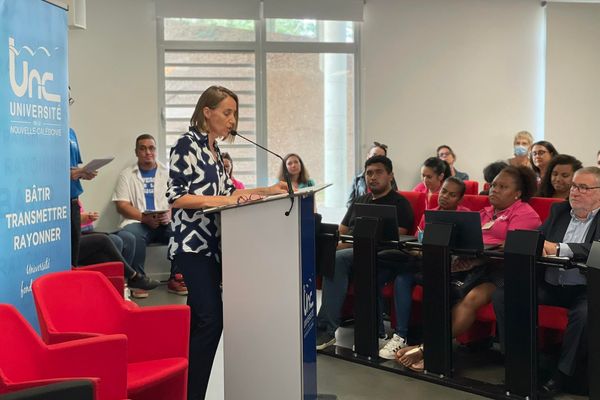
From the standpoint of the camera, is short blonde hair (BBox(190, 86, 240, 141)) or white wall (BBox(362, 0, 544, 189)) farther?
white wall (BBox(362, 0, 544, 189))

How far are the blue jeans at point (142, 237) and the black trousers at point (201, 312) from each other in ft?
11.6

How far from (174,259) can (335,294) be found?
1.93 meters

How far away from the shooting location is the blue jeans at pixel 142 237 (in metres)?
6.55

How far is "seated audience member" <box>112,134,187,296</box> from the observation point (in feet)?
22.1

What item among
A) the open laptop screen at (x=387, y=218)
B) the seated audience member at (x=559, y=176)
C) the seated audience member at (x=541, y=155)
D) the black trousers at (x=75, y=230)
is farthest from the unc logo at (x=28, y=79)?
the seated audience member at (x=541, y=155)

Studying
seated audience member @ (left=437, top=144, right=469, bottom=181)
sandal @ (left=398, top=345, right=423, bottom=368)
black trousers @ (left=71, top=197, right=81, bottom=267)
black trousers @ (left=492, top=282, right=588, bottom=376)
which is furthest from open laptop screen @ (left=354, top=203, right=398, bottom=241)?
seated audience member @ (left=437, top=144, right=469, bottom=181)

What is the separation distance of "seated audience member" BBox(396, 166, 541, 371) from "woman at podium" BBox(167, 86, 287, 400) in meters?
→ 1.54

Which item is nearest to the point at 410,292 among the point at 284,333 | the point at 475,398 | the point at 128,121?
the point at 475,398

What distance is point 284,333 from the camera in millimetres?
2760

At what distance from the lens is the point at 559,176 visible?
4570mm

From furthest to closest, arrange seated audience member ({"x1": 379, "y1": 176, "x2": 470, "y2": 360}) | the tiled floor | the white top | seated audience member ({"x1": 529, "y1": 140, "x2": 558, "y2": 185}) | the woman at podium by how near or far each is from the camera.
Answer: the white top, seated audience member ({"x1": 529, "y1": 140, "x2": 558, "y2": 185}), seated audience member ({"x1": 379, "y1": 176, "x2": 470, "y2": 360}), the tiled floor, the woman at podium

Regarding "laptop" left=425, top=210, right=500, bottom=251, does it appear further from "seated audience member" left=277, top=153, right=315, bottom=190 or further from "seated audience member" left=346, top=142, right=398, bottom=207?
"seated audience member" left=277, top=153, right=315, bottom=190

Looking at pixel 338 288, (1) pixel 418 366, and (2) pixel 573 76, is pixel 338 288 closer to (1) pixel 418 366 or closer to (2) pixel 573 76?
(1) pixel 418 366

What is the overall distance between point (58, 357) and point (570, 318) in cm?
246
